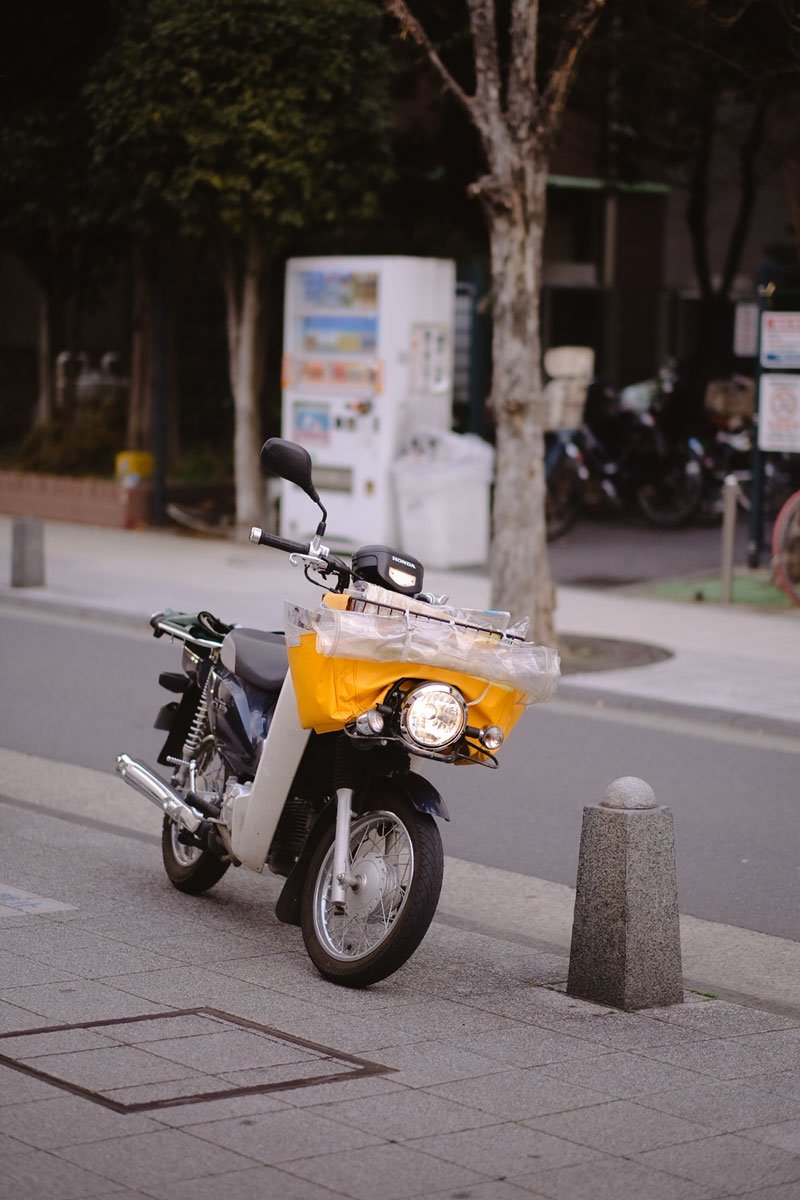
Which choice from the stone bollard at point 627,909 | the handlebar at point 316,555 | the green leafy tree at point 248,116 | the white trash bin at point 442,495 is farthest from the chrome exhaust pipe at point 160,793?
the green leafy tree at point 248,116

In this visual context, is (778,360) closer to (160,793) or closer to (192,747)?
(192,747)

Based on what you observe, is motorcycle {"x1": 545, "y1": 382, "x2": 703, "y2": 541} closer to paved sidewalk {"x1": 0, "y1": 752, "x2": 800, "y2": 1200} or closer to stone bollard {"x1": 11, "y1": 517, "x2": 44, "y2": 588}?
stone bollard {"x1": 11, "y1": 517, "x2": 44, "y2": 588}

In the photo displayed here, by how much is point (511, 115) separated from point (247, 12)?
573 centimetres

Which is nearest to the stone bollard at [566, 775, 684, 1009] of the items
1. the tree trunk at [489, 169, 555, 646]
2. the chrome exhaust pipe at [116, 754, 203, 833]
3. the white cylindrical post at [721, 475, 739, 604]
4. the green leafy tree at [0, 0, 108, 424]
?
the chrome exhaust pipe at [116, 754, 203, 833]

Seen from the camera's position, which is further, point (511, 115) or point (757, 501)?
point (757, 501)

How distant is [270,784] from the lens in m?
6.21

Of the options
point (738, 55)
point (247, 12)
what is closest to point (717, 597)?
point (738, 55)

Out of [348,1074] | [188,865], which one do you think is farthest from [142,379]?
[348,1074]

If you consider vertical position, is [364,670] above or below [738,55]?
below

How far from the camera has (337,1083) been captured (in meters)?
5.04

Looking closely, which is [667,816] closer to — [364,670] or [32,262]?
[364,670]

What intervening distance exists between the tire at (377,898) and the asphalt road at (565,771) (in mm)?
1708

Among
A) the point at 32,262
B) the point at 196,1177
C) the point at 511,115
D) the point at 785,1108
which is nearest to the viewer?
the point at 196,1177

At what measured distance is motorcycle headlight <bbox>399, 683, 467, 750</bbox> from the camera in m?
5.62
